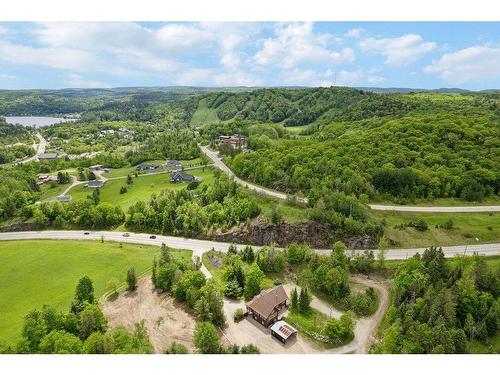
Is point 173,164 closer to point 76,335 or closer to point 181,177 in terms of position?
point 181,177

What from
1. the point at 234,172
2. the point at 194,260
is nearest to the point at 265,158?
the point at 234,172

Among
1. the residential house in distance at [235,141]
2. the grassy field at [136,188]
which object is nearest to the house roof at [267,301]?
the grassy field at [136,188]

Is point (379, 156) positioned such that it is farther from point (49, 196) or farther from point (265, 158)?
point (49, 196)

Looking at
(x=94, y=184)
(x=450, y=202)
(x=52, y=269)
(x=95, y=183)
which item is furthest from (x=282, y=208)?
(x=95, y=183)

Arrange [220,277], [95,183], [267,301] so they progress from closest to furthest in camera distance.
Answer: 1. [267,301]
2. [220,277]
3. [95,183]

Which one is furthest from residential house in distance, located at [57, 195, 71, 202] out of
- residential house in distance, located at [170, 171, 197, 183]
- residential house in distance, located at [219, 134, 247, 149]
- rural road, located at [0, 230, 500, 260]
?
residential house in distance, located at [219, 134, 247, 149]
